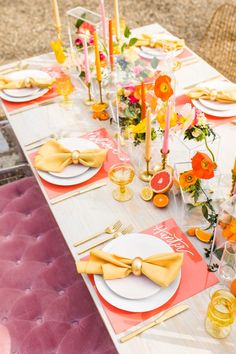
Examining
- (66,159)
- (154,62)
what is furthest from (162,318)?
(154,62)

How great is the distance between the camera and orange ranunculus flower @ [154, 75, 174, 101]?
150 centimetres

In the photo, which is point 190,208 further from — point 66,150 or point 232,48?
point 232,48

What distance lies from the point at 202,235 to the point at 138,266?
283 mm

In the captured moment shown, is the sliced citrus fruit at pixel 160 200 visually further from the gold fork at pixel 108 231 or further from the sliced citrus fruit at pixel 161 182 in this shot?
the gold fork at pixel 108 231

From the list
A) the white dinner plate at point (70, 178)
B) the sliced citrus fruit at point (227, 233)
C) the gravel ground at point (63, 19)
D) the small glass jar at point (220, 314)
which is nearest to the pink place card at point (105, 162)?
the white dinner plate at point (70, 178)

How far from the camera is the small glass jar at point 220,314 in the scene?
1189mm

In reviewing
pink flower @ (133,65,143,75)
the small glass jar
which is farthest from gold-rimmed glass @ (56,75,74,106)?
the small glass jar

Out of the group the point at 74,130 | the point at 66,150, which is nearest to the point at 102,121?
the point at 74,130

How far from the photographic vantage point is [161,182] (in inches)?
63.4

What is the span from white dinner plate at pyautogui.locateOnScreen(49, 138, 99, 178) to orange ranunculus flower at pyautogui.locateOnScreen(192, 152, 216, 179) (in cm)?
55

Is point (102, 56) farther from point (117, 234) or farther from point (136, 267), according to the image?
point (136, 267)

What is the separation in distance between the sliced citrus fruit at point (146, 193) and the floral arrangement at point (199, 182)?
182 millimetres

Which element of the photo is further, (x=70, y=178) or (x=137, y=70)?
(x=137, y=70)

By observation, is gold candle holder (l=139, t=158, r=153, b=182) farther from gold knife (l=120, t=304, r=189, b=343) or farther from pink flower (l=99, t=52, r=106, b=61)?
pink flower (l=99, t=52, r=106, b=61)
